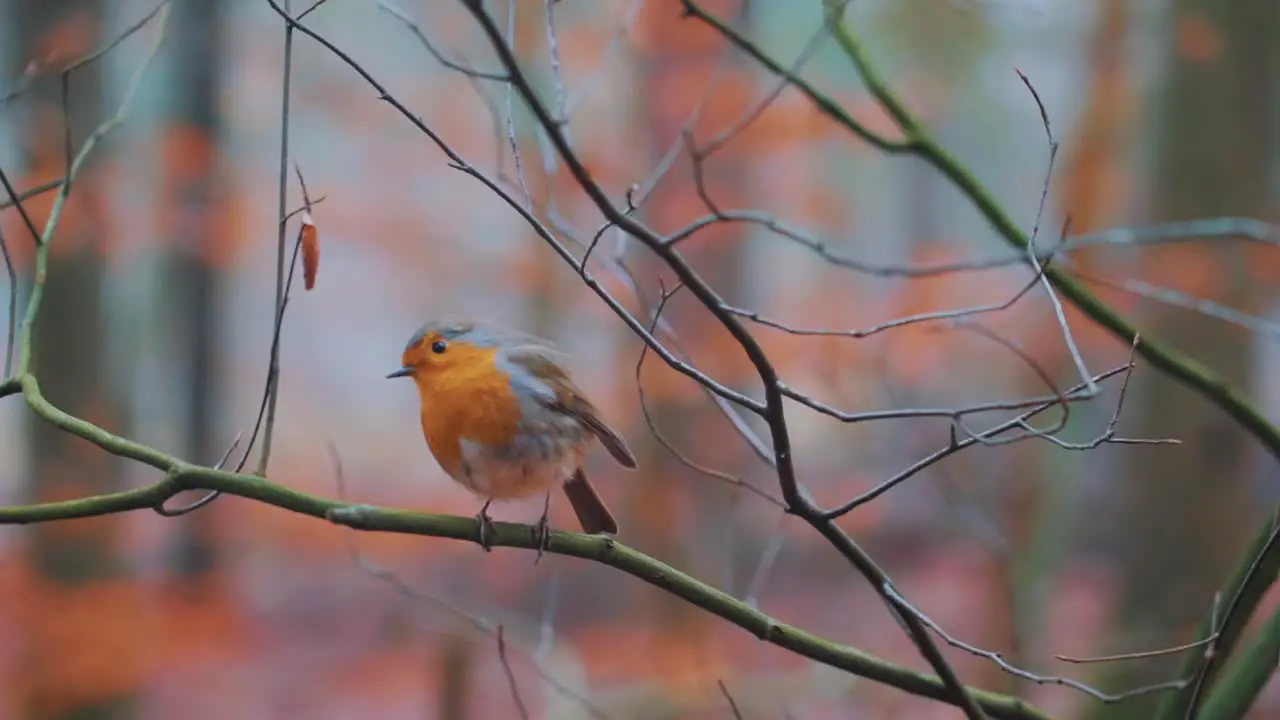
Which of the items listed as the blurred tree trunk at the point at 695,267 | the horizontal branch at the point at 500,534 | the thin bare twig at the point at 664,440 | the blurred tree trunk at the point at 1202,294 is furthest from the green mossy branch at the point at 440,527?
the blurred tree trunk at the point at 1202,294

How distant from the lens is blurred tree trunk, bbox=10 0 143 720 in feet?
9.30

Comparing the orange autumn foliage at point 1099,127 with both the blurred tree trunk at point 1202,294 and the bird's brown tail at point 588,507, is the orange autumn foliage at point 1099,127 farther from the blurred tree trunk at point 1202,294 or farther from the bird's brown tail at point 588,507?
the bird's brown tail at point 588,507

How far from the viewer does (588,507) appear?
135cm

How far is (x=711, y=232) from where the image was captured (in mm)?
3398

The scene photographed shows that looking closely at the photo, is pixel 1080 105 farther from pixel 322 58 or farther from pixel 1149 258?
pixel 322 58

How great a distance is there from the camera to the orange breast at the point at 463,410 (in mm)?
1134

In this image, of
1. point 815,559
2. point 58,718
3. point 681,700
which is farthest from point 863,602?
point 58,718

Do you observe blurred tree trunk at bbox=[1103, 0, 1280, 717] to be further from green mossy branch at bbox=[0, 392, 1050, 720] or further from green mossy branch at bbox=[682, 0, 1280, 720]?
green mossy branch at bbox=[0, 392, 1050, 720]

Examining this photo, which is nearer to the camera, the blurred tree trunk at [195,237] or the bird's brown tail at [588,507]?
the bird's brown tail at [588,507]

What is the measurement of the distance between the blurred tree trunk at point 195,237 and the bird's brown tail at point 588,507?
2.03 meters

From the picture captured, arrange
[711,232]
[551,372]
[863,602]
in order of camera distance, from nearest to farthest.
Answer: [551,372]
[711,232]
[863,602]

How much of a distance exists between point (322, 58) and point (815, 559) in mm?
3351

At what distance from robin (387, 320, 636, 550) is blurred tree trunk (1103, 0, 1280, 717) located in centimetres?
215

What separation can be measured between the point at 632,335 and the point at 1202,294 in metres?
1.66
